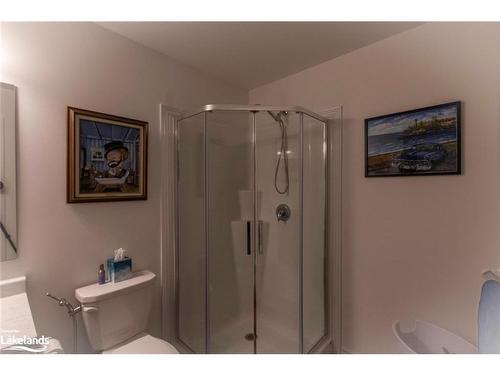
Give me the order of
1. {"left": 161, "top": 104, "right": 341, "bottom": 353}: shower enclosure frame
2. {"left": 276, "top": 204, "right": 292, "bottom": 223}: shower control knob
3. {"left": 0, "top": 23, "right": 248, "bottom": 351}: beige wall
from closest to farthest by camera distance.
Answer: {"left": 0, "top": 23, "right": 248, "bottom": 351}: beige wall < {"left": 161, "top": 104, "right": 341, "bottom": 353}: shower enclosure frame < {"left": 276, "top": 204, "right": 292, "bottom": 223}: shower control knob

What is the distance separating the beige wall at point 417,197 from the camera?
41.6 inches

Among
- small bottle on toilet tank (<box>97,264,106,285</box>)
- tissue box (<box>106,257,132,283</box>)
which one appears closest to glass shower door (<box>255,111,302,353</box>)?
tissue box (<box>106,257,132,283</box>)

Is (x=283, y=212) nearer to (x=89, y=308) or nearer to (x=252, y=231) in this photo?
(x=252, y=231)

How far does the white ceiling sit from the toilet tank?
141cm

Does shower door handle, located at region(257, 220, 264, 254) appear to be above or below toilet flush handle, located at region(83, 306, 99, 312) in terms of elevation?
above

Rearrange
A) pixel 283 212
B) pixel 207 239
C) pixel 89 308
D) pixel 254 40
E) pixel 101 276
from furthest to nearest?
pixel 283 212
pixel 207 239
pixel 254 40
pixel 101 276
pixel 89 308

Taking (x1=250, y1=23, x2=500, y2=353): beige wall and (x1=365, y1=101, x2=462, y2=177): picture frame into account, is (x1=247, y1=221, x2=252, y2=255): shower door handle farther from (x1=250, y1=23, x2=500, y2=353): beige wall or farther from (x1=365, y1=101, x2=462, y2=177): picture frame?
(x1=365, y1=101, x2=462, y2=177): picture frame

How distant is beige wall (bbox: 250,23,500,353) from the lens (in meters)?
1.06

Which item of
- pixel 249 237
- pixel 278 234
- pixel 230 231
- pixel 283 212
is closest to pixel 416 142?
pixel 283 212

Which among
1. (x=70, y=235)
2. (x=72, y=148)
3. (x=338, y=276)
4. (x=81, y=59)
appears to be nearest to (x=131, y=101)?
(x=81, y=59)

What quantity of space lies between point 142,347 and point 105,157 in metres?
1.01

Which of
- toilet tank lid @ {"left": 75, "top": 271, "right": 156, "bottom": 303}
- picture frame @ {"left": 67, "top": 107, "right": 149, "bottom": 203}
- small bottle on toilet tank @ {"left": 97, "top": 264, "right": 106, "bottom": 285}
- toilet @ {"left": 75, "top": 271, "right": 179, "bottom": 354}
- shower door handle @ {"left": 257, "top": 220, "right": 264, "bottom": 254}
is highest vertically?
picture frame @ {"left": 67, "top": 107, "right": 149, "bottom": 203}

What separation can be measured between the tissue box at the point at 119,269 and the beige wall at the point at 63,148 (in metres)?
0.08

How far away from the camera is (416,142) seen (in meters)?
1.23
